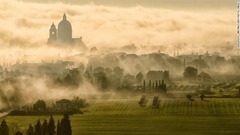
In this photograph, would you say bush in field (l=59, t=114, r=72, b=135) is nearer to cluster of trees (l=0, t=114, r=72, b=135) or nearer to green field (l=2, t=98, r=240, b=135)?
cluster of trees (l=0, t=114, r=72, b=135)

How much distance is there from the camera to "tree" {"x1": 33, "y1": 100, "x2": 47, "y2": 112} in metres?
178

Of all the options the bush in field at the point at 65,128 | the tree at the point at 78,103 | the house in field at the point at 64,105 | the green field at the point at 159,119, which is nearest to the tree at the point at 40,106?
the house in field at the point at 64,105

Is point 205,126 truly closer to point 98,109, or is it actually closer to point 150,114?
point 150,114

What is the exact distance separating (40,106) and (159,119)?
37931 millimetres

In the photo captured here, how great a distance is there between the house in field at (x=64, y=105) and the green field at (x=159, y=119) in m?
5.40

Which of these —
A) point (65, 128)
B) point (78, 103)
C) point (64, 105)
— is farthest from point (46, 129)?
point (78, 103)

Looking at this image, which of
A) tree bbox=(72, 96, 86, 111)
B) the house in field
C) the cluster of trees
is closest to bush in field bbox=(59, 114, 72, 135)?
the cluster of trees

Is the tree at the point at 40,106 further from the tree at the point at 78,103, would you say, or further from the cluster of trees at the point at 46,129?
the cluster of trees at the point at 46,129

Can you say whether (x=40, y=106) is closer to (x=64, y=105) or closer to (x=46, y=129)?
(x=64, y=105)

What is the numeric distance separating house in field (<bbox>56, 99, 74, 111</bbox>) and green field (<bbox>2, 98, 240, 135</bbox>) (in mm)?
5401

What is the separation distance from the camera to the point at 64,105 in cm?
18812

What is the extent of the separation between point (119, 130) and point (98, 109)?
126 ft

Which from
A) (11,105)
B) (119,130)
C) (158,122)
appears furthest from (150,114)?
(11,105)

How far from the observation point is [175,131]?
5807 inches
